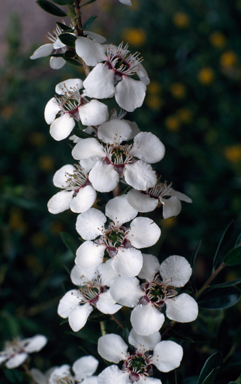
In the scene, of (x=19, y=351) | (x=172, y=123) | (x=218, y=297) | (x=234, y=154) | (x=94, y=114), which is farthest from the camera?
(x=172, y=123)

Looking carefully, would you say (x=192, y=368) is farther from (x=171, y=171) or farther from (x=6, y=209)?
(x=171, y=171)

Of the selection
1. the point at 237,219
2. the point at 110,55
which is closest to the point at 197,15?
the point at 237,219

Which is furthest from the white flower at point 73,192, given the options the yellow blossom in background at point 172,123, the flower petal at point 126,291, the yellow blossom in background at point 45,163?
the yellow blossom in background at point 172,123

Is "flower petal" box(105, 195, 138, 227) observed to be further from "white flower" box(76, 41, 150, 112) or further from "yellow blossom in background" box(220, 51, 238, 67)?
"yellow blossom in background" box(220, 51, 238, 67)

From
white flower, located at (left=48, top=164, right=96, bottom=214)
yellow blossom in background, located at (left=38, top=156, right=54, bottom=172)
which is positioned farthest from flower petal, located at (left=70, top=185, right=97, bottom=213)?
yellow blossom in background, located at (left=38, top=156, right=54, bottom=172)

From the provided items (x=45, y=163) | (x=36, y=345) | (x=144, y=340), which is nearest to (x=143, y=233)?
(x=144, y=340)

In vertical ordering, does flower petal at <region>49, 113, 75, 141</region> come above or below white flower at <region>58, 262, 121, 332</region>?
above

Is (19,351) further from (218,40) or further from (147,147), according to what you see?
(218,40)
